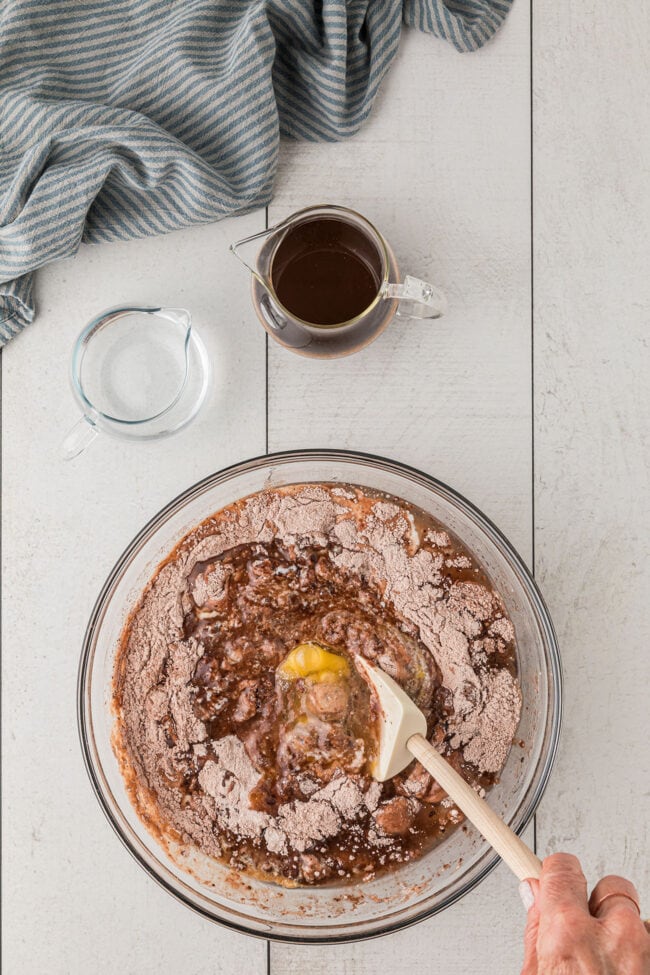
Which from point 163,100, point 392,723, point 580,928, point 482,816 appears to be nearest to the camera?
point 580,928

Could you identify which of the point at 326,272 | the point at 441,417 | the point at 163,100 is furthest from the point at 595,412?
the point at 163,100

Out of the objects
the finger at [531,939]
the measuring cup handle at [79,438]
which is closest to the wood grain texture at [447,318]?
the measuring cup handle at [79,438]

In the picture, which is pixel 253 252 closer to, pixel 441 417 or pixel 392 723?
pixel 441 417

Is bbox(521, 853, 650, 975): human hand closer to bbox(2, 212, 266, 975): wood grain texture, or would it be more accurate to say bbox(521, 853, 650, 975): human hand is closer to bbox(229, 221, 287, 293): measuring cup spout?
bbox(2, 212, 266, 975): wood grain texture

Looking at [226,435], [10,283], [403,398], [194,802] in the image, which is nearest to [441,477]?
[403,398]

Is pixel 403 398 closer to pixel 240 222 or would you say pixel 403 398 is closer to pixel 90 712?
pixel 240 222

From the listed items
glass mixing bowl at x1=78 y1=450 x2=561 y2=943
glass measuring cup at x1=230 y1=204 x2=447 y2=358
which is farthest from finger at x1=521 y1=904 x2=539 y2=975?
glass measuring cup at x1=230 y1=204 x2=447 y2=358
